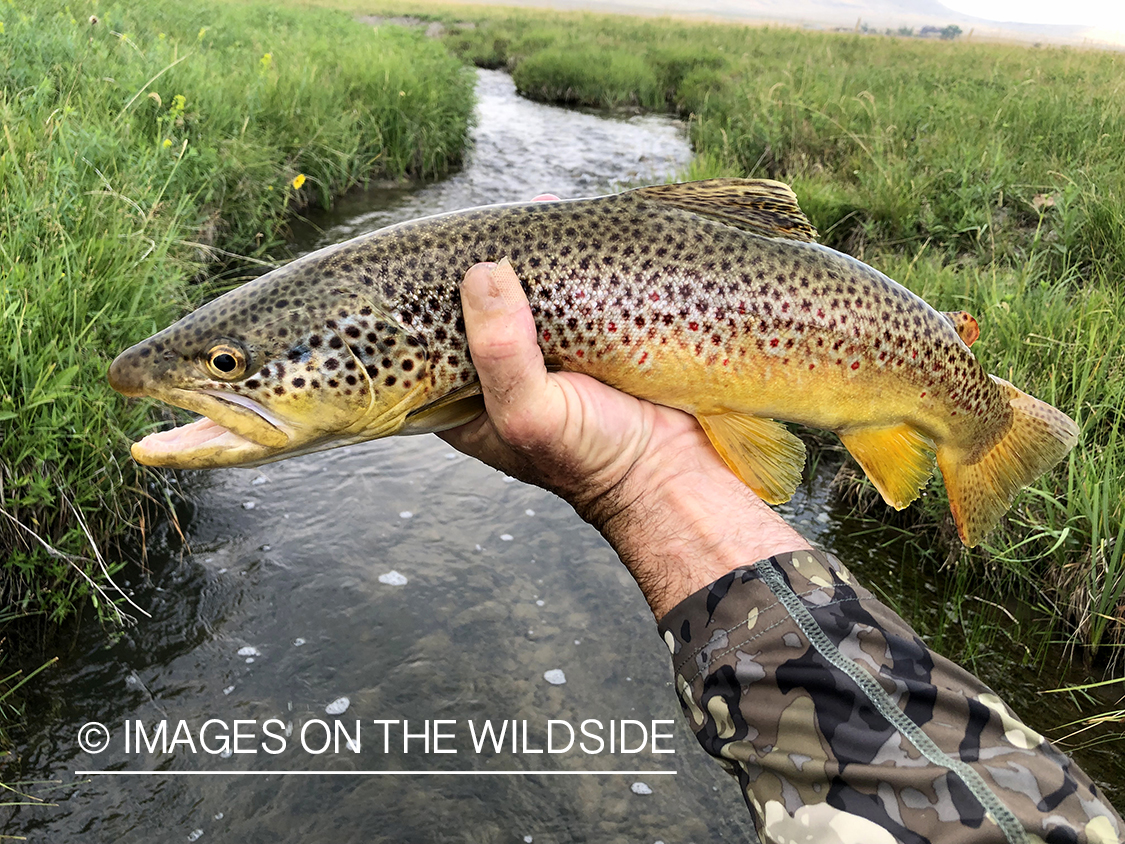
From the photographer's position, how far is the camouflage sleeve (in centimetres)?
155

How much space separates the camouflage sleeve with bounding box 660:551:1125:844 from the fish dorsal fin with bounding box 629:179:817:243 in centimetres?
107

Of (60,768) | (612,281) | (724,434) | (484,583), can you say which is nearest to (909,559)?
(484,583)

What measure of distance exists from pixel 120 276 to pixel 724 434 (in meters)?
3.79

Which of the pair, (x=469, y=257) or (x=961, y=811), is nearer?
(x=961, y=811)

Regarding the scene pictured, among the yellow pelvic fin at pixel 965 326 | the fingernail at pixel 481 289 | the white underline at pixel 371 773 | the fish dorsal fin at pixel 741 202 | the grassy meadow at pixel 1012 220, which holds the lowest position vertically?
the white underline at pixel 371 773

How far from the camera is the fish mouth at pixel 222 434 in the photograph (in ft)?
7.23

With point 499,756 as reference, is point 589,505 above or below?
above

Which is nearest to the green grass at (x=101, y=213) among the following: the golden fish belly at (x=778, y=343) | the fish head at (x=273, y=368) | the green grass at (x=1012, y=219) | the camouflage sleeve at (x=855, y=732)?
the fish head at (x=273, y=368)

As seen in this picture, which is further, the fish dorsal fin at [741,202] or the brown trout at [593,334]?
the fish dorsal fin at [741,202]

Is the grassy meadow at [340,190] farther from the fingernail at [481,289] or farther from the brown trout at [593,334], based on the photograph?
the fingernail at [481,289]

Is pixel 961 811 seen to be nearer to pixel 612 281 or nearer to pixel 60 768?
pixel 612 281

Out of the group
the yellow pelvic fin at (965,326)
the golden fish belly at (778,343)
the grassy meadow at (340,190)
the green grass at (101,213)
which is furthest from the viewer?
the grassy meadow at (340,190)

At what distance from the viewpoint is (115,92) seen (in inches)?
291

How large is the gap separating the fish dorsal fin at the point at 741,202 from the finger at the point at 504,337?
0.56m
